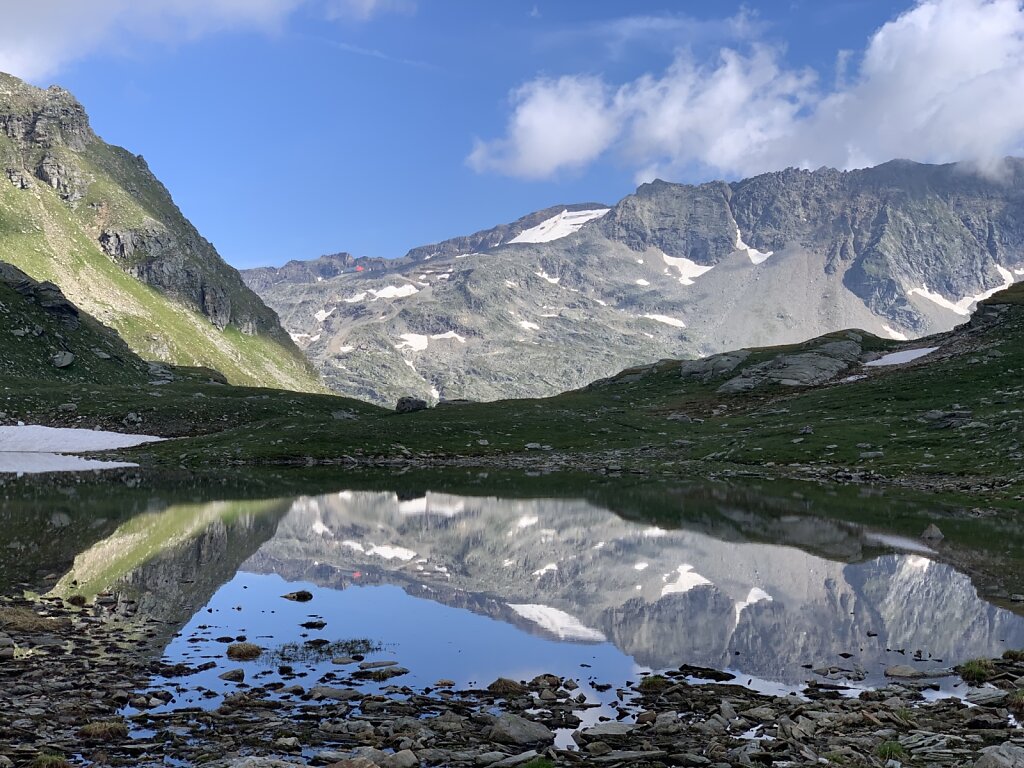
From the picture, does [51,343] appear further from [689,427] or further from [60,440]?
[689,427]

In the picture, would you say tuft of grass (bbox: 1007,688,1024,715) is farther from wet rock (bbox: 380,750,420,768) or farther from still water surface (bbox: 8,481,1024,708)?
wet rock (bbox: 380,750,420,768)

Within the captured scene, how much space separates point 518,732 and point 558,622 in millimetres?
10052

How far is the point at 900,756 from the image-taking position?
13.6 metres

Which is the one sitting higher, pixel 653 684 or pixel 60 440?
pixel 60 440

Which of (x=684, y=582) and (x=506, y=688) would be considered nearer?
(x=506, y=688)

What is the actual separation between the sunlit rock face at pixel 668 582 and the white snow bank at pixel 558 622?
62 mm

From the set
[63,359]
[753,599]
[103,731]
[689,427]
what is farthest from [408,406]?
[103,731]

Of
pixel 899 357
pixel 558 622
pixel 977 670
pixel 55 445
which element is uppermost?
pixel 899 357

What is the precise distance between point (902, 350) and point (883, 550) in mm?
99424

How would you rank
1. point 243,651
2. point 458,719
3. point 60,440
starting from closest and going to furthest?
1. point 458,719
2. point 243,651
3. point 60,440

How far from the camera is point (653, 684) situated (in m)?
18.6

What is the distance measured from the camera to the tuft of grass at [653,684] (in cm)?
1838

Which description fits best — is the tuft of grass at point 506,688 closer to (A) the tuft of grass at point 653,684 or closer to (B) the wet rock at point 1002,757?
Result: (A) the tuft of grass at point 653,684

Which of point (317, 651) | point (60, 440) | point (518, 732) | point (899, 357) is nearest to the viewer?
point (518, 732)
